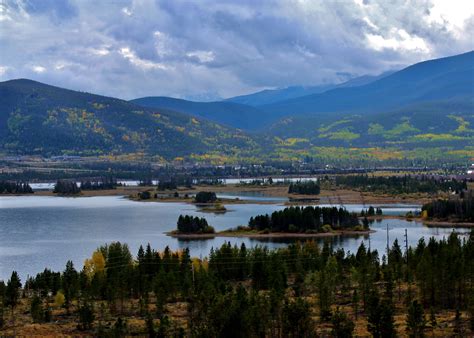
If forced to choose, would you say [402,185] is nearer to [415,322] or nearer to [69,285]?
[69,285]

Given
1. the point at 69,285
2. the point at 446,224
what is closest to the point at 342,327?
the point at 69,285

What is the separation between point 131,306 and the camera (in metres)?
56.4

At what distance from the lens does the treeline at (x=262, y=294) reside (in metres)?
45.0

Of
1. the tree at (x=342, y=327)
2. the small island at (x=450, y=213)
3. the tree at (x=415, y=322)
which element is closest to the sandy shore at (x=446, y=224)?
the small island at (x=450, y=213)

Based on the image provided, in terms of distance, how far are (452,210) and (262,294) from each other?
6407 centimetres

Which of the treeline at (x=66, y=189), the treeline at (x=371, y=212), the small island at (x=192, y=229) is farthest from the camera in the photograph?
the treeline at (x=66, y=189)

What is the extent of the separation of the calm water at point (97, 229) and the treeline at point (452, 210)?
665 cm

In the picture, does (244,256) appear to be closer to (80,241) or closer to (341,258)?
(341,258)

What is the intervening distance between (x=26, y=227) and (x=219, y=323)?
68.3m

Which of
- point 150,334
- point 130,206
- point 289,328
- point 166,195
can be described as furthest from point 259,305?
point 166,195

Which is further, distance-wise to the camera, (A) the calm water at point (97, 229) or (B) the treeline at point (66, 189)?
(B) the treeline at point (66, 189)

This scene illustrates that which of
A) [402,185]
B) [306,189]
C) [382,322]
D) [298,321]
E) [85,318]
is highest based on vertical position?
[402,185]

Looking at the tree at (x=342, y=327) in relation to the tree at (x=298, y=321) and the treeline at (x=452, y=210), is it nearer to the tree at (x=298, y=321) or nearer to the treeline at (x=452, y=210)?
the tree at (x=298, y=321)

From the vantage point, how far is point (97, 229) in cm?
10381
